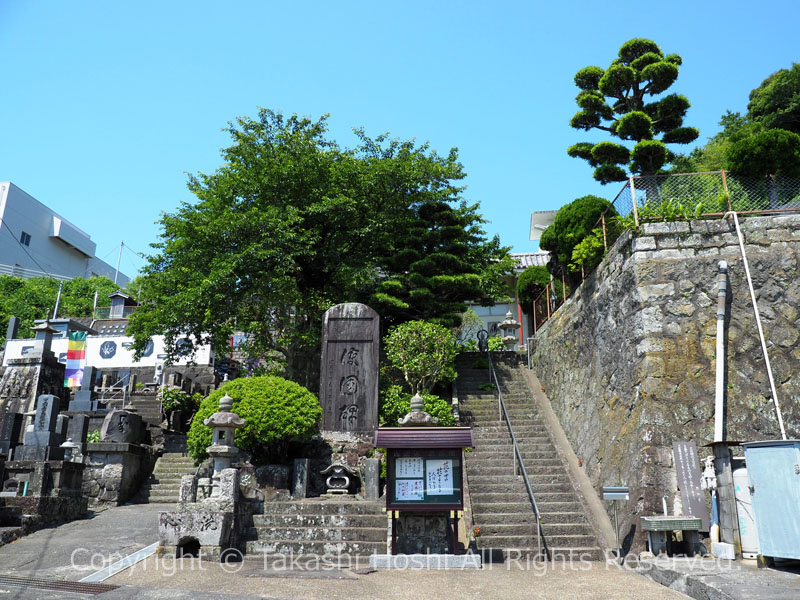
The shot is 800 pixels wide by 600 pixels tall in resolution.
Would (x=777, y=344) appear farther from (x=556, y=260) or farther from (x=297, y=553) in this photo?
(x=297, y=553)

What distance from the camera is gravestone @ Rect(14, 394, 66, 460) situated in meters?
11.8

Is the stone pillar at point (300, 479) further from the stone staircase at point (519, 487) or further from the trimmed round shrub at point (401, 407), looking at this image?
the stone staircase at point (519, 487)

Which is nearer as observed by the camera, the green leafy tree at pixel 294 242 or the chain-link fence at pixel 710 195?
the chain-link fence at pixel 710 195

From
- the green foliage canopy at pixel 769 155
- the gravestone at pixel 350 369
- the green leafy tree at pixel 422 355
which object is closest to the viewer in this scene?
the green foliage canopy at pixel 769 155

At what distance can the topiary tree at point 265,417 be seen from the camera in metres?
11.1

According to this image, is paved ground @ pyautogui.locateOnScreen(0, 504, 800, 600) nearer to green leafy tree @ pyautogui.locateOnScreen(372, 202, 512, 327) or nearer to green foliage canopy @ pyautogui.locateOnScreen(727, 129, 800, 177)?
green foliage canopy @ pyautogui.locateOnScreen(727, 129, 800, 177)

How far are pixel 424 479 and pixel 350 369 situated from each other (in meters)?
5.54

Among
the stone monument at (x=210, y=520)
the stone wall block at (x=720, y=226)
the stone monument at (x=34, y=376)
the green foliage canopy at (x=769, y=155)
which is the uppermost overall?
the green foliage canopy at (x=769, y=155)

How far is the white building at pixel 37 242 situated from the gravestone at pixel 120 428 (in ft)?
97.9

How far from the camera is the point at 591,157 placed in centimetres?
1473

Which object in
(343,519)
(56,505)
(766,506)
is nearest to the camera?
(766,506)

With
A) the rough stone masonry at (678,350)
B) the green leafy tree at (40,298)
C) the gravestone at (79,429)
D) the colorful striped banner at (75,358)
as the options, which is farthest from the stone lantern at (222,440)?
the green leafy tree at (40,298)

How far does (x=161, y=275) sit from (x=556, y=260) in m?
11.1

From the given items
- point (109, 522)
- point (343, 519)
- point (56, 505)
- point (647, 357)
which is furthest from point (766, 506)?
point (56, 505)
